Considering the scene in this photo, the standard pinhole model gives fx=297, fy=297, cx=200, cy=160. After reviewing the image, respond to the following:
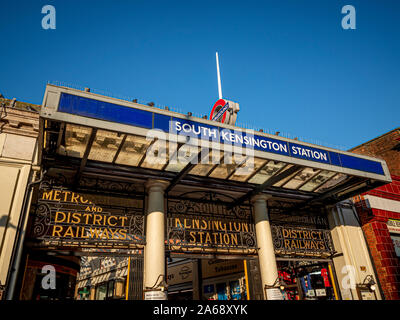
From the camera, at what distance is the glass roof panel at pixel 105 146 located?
9062mm

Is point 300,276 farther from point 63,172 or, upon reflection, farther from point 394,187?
point 63,172

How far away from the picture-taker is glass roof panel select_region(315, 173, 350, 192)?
1283 centimetres

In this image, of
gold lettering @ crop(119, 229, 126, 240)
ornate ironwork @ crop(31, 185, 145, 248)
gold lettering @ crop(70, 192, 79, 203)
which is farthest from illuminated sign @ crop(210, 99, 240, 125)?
gold lettering @ crop(70, 192, 79, 203)

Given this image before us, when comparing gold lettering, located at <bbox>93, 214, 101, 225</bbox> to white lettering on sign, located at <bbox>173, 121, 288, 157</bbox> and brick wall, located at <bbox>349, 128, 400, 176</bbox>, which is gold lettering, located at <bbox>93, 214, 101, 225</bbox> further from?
brick wall, located at <bbox>349, 128, 400, 176</bbox>

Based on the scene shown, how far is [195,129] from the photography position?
959 centimetres

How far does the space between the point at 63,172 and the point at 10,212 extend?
2.34 metres

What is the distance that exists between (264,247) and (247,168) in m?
3.69

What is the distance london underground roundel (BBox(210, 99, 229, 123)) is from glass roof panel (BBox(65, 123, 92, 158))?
6609mm

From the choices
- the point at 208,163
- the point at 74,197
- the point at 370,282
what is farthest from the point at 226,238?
the point at 370,282

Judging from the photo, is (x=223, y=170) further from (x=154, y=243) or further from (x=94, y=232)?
(x=94, y=232)

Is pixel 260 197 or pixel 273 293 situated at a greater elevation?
pixel 260 197

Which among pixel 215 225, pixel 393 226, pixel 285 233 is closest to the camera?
pixel 215 225
